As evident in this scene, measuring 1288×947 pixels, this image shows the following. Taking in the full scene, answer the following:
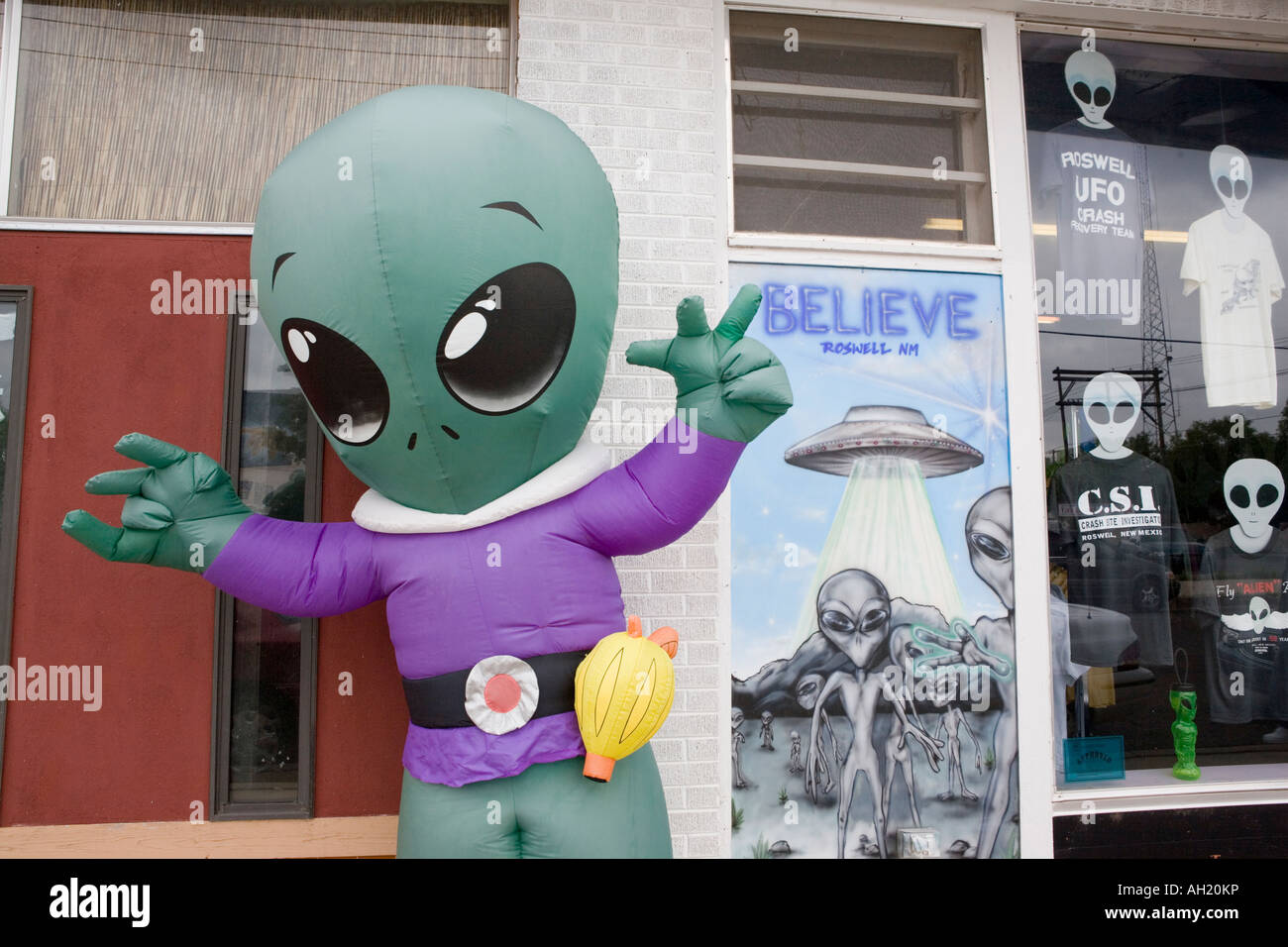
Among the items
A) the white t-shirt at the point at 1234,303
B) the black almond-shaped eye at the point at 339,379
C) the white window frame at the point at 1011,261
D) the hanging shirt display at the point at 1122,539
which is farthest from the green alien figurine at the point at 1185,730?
the black almond-shaped eye at the point at 339,379

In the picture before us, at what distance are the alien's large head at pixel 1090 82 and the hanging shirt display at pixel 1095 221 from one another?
0.08m

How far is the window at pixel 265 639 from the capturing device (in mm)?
3023

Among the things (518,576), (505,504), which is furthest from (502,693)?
(505,504)

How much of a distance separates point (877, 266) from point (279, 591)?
8.32 ft

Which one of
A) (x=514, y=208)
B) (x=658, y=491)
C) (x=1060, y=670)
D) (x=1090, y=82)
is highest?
(x=1090, y=82)

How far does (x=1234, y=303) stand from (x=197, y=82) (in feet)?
14.7

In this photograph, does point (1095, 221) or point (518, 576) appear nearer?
point (518, 576)

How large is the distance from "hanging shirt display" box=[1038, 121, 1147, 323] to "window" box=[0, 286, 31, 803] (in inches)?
158

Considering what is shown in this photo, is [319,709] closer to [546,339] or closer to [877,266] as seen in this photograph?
[546,339]

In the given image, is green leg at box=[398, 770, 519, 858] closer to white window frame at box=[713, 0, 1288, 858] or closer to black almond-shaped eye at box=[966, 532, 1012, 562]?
white window frame at box=[713, 0, 1288, 858]

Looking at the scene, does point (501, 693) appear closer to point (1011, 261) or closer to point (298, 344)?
point (298, 344)

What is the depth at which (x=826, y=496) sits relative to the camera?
3.32 m

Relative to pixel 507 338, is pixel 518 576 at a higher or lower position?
lower

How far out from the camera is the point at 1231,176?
12.6ft
